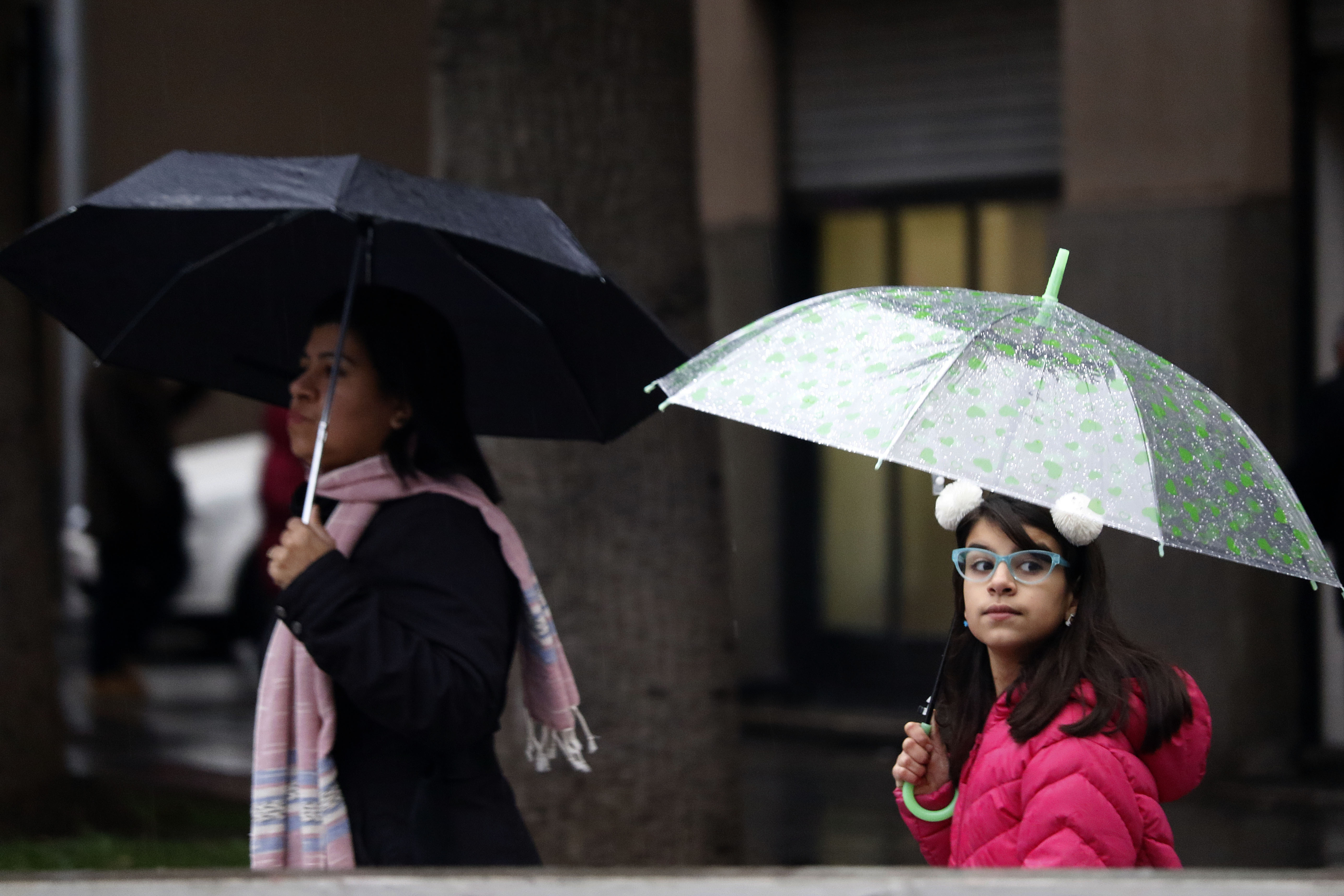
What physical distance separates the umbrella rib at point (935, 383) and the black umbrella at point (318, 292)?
2.45ft

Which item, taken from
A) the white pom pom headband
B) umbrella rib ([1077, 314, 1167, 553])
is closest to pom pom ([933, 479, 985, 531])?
the white pom pom headband

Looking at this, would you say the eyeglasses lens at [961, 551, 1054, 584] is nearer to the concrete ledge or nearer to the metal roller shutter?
the concrete ledge

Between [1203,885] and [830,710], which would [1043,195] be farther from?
[1203,885]

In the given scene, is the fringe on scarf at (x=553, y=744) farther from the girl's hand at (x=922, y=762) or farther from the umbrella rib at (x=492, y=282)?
the umbrella rib at (x=492, y=282)

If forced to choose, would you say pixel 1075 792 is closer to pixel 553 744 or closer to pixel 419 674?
pixel 419 674

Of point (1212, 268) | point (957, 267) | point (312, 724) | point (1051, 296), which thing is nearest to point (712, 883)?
point (312, 724)

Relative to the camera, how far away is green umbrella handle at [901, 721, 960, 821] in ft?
10.2

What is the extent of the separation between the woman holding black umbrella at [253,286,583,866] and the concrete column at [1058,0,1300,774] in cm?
499

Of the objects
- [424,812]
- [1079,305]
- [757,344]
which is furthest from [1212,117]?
[424,812]

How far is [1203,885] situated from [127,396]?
8.16m

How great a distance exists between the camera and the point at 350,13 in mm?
14969

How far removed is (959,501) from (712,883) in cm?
85

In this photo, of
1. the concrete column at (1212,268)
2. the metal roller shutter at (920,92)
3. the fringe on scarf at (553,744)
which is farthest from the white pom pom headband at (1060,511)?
the metal roller shutter at (920,92)

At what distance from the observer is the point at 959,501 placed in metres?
2.98
